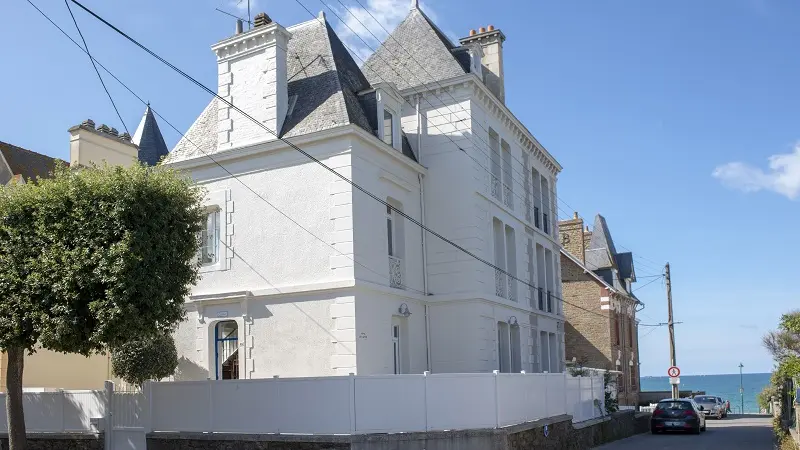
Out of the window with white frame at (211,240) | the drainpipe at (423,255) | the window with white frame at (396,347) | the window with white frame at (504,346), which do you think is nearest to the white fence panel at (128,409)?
the window with white frame at (211,240)

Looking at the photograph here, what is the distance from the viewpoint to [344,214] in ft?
60.1

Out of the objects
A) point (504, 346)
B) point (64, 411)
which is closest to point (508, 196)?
point (504, 346)

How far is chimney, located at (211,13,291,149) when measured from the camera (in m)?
19.9

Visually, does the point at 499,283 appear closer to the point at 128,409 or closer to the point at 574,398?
the point at 574,398

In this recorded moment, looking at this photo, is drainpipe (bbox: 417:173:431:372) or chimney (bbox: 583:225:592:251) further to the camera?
chimney (bbox: 583:225:592:251)

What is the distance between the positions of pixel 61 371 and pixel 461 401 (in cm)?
1270

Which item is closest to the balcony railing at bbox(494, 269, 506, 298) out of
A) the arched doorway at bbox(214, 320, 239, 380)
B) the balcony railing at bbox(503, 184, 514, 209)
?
the balcony railing at bbox(503, 184, 514, 209)

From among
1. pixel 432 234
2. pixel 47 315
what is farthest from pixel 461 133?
pixel 47 315

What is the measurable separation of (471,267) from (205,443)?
8954mm

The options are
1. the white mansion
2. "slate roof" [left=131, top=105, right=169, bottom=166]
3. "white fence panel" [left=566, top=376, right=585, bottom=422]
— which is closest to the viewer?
the white mansion

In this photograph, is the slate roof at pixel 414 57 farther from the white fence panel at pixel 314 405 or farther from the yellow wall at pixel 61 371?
the yellow wall at pixel 61 371

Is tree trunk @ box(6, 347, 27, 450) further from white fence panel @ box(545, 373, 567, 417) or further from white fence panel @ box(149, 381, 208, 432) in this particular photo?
white fence panel @ box(545, 373, 567, 417)

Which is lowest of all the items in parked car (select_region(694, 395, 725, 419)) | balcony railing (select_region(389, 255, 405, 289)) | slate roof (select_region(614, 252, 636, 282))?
parked car (select_region(694, 395, 725, 419))

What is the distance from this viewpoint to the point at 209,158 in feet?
67.2
